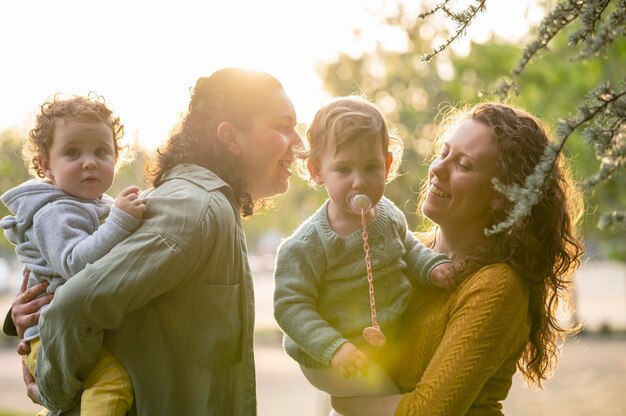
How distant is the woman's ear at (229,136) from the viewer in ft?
10.1

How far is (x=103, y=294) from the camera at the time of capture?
8.80 ft

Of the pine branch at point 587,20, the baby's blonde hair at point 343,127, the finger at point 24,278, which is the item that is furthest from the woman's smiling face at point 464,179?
the finger at point 24,278

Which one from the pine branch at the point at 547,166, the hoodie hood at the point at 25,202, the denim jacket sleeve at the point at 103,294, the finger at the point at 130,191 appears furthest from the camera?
the hoodie hood at the point at 25,202

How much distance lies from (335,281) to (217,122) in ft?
2.33

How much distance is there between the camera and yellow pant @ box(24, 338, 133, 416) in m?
2.82

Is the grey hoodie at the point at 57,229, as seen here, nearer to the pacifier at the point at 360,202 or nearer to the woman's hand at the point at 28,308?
the woman's hand at the point at 28,308

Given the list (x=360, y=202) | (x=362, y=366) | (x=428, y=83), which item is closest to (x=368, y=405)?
(x=362, y=366)

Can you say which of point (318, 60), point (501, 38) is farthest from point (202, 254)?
point (501, 38)

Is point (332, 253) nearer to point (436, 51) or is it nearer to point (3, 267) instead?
point (436, 51)

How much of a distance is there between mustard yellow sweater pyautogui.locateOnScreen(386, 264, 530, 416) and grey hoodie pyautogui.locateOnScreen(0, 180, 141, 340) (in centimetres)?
108

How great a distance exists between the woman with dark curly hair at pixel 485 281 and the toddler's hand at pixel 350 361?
7.5 inches

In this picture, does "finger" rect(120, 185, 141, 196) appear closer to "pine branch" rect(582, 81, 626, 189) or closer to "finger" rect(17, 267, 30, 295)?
"finger" rect(17, 267, 30, 295)

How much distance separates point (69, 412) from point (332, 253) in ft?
3.49

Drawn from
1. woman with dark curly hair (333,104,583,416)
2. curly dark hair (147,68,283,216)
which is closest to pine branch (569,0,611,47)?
woman with dark curly hair (333,104,583,416)
